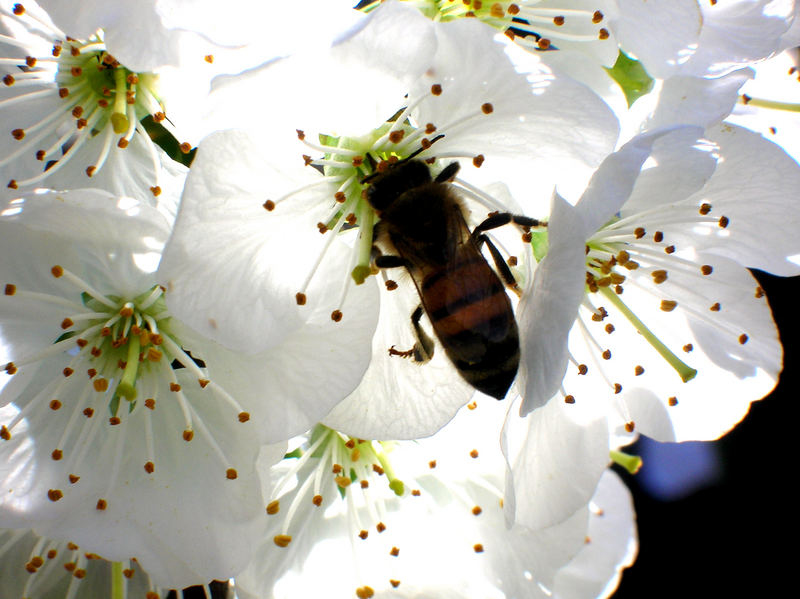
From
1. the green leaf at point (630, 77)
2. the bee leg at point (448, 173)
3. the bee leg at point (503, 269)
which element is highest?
the green leaf at point (630, 77)

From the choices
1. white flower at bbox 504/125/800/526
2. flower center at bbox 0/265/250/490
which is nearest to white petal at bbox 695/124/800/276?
white flower at bbox 504/125/800/526

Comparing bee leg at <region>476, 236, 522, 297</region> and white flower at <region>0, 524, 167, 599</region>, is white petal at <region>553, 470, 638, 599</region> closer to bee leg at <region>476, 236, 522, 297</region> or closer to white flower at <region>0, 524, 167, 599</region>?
bee leg at <region>476, 236, 522, 297</region>

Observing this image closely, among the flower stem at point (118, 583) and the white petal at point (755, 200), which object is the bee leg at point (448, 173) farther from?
the flower stem at point (118, 583)

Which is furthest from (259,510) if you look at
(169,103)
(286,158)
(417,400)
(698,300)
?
(698,300)

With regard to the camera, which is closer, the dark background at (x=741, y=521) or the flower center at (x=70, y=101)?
the flower center at (x=70, y=101)

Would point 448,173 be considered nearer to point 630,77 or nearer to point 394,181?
point 394,181

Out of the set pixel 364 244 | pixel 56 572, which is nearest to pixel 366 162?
pixel 364 244

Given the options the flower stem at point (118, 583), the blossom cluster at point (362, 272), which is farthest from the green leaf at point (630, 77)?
the flower stem at point (118, 583)

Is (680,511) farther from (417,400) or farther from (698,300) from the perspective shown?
(417,400)
